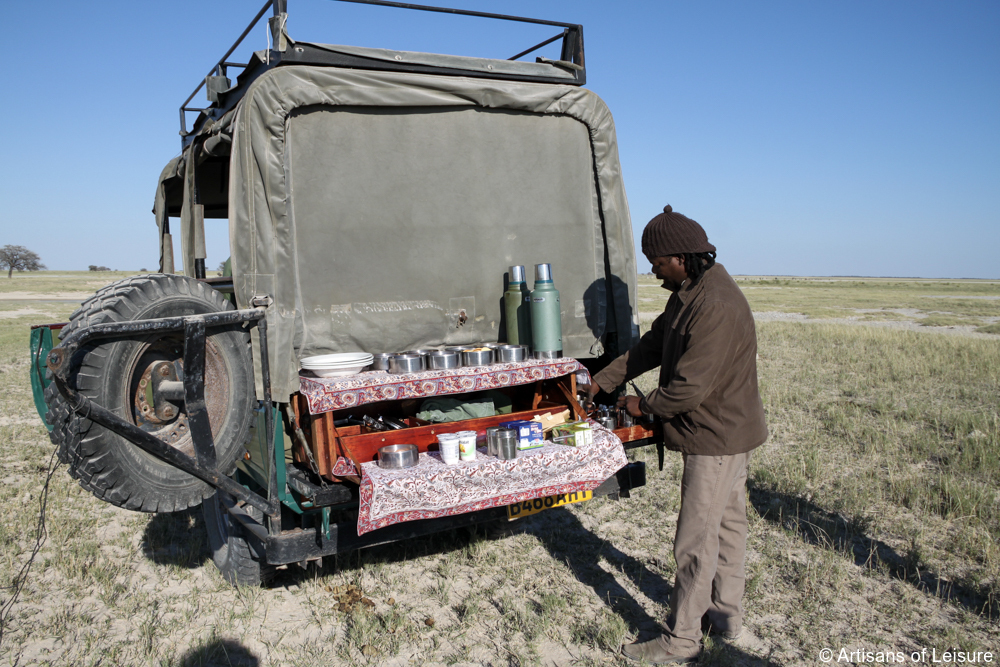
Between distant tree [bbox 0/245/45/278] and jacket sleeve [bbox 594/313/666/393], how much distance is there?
92842 mm

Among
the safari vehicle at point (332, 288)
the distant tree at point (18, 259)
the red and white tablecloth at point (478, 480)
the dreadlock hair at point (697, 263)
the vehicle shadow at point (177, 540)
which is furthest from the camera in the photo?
the distant tree at point (18, 259)

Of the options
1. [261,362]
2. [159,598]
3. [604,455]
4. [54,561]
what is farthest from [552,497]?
[54,561]

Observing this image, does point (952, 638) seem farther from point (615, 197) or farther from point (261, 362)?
point (261, 362)

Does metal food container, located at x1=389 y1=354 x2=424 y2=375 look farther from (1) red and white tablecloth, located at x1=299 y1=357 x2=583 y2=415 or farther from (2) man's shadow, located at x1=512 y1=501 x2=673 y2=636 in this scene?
(2) man's shadow, located at x1=512 y1=501 x2=673 y2=636

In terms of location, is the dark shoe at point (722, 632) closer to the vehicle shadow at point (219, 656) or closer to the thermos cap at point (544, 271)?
the thermos cap at point (544, 271)

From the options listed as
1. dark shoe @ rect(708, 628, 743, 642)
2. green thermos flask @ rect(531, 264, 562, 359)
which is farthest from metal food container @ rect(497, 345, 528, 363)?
dark shoe @ rect(708, 628, 743, 642)

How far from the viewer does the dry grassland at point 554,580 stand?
11.3ft

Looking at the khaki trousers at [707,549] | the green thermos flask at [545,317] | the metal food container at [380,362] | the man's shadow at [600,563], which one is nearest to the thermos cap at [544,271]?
the green thermos flask at [545,317]

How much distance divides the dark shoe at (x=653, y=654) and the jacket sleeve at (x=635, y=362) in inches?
56.6

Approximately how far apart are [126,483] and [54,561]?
2336 millimetres

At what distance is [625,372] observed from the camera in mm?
4199

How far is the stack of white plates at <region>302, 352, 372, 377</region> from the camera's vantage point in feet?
11.3

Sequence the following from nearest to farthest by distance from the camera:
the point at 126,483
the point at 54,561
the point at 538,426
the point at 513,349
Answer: the point at 126,483
the point at 538,426
the point at 513,349
the point at 54,561

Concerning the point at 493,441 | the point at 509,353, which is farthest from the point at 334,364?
the point at 509,353
